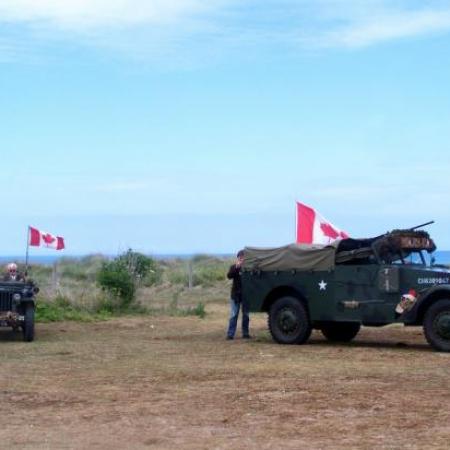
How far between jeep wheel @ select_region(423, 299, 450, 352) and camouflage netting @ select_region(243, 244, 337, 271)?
198 cm

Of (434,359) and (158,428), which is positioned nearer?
(158,428)

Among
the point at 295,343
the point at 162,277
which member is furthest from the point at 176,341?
the point at 162,277

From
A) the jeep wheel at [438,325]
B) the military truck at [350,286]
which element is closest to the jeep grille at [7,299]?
the military truck at [350,286]

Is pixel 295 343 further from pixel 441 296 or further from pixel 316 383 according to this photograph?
pixel 316 383

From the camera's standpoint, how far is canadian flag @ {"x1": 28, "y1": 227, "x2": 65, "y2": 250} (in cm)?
2345

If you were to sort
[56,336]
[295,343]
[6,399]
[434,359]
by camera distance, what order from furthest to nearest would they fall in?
[56,336], [295,343], [434,359], [6,399]

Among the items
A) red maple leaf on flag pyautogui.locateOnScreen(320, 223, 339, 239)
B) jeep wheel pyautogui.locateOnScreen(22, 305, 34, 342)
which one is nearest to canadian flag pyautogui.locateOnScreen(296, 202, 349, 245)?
red maple leaf on flag pyautogui.locateOnScreen(320, 223, 339, 239)

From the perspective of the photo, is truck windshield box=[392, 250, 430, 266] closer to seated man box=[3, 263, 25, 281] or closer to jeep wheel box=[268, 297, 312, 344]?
jeep wheel box=[268, 297, 312, 344]

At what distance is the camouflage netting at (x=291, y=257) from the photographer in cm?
1654

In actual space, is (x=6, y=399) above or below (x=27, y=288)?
below

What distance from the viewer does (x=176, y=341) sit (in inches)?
715

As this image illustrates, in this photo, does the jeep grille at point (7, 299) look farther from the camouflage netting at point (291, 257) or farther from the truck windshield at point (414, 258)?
the truck windshield at point (414, 258)

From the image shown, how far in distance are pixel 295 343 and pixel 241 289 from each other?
1684 millimetres

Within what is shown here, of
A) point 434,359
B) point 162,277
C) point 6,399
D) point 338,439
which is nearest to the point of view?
point 338,439
